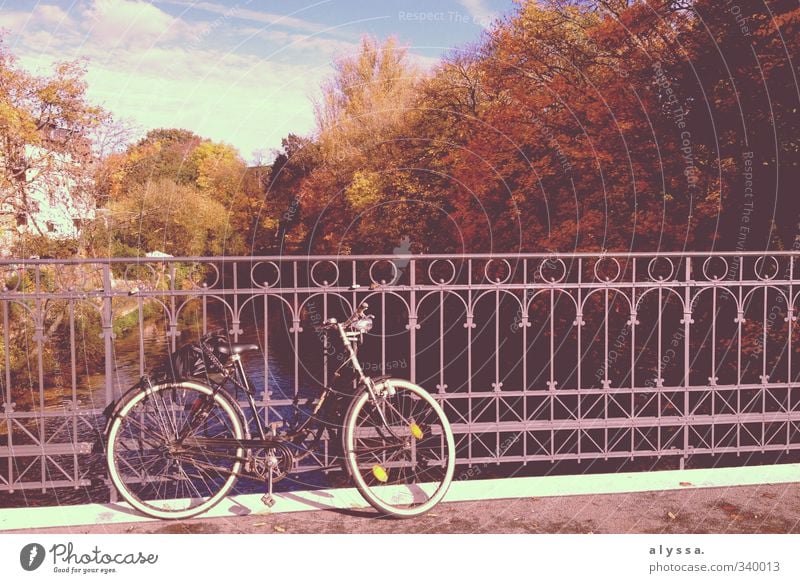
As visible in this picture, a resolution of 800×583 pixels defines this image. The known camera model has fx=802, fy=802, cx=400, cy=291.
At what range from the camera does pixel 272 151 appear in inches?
1887

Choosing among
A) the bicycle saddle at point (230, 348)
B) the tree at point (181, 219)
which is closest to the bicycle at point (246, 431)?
the bicycle saddle at point (230, 348)

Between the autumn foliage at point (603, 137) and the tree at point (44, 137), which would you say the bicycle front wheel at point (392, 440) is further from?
the tree at point (44, 137)

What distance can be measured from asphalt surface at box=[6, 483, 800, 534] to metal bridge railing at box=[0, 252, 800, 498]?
26.8 inches

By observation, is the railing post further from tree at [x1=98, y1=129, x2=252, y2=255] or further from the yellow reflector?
tree at [x1=98, y1=129, x2=252, y2=255]

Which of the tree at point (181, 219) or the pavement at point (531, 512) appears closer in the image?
the pavement at point (531, 512)

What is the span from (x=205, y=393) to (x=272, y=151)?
4431 cm

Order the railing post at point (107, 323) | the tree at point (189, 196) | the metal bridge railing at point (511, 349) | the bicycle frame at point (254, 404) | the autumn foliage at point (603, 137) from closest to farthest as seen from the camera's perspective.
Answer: the bicycle frame at point (254, 404) → the railing post at point (107, 323) → the metal bridge railing at point (511, 349) → the autumn foliage at point (603, 137) → the tree at point (189, 196)

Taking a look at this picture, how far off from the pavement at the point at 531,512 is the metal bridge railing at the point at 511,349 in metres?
0.47

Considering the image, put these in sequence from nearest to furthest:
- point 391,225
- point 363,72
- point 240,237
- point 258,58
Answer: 1. point 258,58
2. point 391,225
3. point 363,72
4. point 240,237

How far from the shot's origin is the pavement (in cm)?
495

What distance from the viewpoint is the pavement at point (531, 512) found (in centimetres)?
495

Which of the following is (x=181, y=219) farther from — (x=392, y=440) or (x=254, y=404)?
(x=392, y=440)

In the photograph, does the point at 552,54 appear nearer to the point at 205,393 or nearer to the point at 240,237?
the point at 205,393

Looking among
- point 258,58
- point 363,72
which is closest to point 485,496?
point 258,58
